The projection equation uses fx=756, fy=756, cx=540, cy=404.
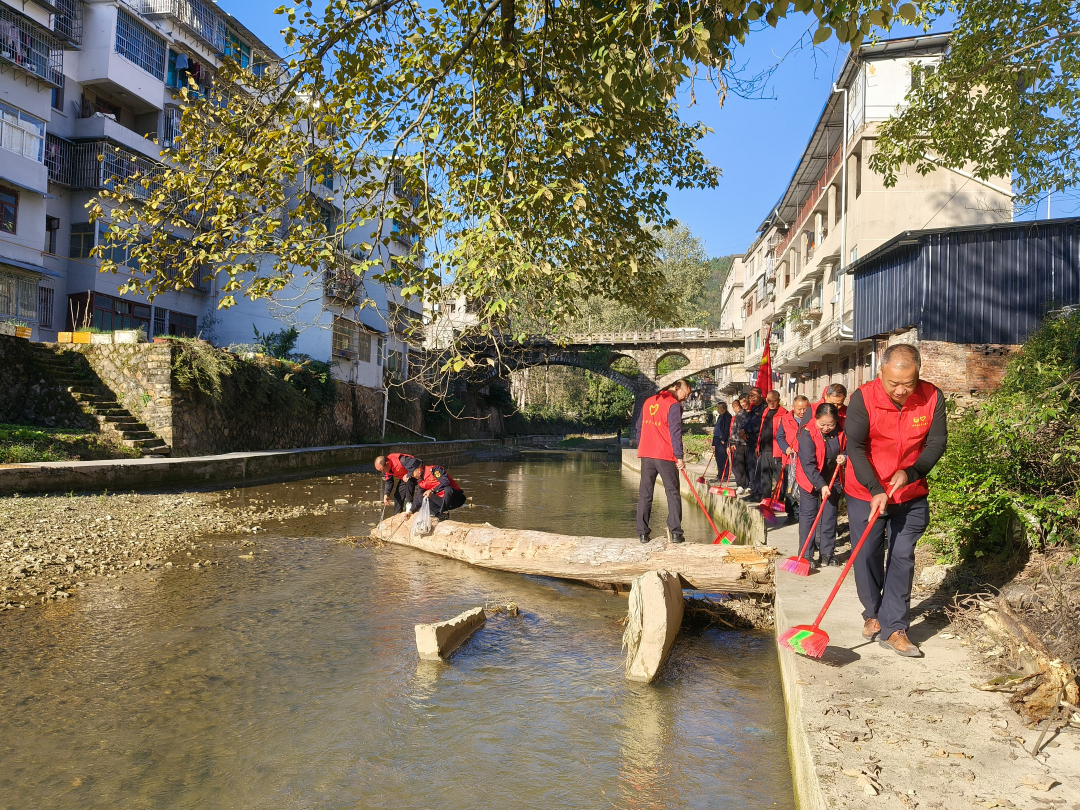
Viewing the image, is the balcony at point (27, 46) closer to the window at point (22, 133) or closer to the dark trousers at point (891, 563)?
the window at point (22, 133)

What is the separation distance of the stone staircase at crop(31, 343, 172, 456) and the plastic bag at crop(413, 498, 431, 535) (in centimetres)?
1049

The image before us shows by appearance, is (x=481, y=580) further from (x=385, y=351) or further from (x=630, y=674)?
(x=385, y=351)

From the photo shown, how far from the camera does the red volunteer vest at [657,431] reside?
27.2 ft

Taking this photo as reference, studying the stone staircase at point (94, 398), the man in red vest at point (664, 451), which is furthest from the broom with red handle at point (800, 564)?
the stone staircase at point (94, 398)

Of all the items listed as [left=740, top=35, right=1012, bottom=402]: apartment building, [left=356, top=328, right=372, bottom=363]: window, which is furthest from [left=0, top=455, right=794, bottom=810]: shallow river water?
[left=356, top=328, right=372, bottom=363]: window

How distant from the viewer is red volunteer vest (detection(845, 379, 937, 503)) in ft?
14.5

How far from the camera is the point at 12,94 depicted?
68.9 feet

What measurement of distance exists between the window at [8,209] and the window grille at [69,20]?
17.6ft

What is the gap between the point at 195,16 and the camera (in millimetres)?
27281

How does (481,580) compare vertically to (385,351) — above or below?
below

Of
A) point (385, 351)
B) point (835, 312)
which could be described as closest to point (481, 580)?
point (835, 312)

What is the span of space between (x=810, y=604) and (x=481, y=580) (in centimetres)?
360

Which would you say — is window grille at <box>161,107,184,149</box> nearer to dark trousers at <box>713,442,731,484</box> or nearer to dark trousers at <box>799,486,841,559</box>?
dark trousers at <box>713,442,731,484</box>

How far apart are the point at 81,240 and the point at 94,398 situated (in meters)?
9.21
